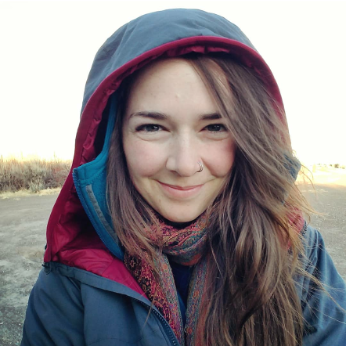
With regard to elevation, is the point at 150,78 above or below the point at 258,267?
above

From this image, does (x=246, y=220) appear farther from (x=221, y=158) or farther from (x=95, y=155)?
(x=95, y=155)

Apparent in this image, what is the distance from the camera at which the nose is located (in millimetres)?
1234

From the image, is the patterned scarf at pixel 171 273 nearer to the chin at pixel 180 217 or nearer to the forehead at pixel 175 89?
the chin at pixel 180 217

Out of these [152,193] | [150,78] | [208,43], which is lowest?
[152,193]

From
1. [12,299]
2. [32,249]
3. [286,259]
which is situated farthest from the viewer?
[32,249]

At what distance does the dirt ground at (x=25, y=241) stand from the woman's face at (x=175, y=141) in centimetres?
55

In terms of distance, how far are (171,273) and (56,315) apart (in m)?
0.51

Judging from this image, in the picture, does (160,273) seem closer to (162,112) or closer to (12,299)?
(162,112)

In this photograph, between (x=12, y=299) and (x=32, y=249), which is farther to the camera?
(x=32, y=249)

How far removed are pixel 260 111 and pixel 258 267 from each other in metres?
0.67

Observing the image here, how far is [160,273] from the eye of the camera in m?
1.35

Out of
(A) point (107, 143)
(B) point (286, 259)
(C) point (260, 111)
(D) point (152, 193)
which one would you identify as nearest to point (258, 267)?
(B) point (286, 259)

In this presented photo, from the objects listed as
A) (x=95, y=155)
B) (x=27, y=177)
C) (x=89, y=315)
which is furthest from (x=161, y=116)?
(x=27, y=177)

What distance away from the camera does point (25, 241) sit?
399 centimetres
